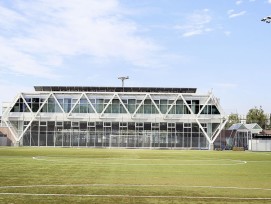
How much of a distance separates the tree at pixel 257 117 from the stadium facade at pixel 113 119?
56.3 metres

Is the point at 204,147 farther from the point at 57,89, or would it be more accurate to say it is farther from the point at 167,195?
the point at 167,195

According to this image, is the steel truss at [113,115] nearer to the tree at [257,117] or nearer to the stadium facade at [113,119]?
the stadium facade at [113,119]

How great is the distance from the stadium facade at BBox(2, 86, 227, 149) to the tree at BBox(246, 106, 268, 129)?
56299 mm

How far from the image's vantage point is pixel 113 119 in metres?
99.4

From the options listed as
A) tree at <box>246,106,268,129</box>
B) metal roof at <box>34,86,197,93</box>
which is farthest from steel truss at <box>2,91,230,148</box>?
tree at <box>246,106,268,129</box>

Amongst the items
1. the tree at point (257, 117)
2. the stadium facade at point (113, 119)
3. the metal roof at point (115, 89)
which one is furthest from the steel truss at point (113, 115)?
the tree at point (257, 117)

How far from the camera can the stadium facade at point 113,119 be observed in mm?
99375

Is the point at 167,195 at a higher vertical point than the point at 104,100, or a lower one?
A: lower

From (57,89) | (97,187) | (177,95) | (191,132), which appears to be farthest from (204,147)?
(97,187)

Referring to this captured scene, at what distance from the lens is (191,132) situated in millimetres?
100125

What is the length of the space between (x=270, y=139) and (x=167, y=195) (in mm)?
81562

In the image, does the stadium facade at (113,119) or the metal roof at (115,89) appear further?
the metal roof at (115,89)

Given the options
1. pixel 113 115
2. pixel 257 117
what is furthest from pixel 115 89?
pixel 257 117

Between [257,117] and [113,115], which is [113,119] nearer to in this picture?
[113,115]
